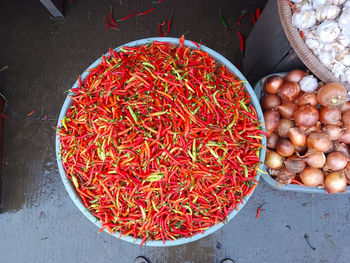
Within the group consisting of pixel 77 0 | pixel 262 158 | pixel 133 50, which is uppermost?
pixel 77 0

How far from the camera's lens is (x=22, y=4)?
9.07 ft

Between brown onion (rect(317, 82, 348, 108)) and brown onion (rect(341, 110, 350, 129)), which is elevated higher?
brown onion (rect(317, 82, 348, 108))

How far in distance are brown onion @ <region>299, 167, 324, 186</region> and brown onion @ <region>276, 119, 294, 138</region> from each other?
292 millimetres

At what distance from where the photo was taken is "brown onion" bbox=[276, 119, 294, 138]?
191 cm

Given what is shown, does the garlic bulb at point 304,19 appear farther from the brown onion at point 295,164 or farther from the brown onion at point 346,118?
the brown onion at point 295,164

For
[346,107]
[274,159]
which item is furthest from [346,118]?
[274,159]

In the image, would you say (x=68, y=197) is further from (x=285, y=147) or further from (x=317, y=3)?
(x=317, y=3)

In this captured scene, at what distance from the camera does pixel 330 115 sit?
1778 millimetres

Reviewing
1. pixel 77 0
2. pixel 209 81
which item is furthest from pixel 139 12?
pixel 209 81

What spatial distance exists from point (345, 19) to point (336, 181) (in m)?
1.07

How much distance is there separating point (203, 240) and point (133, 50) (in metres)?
1.72

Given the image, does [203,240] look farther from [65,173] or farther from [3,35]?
[3,35]

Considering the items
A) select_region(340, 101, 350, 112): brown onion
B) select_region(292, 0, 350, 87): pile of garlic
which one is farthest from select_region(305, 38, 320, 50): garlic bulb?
select_region(340, 101, 350, 112): brown onion

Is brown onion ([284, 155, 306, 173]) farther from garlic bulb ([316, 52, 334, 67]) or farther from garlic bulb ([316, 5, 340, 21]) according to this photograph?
garlic bulb ([316, 5, 340, 21])
